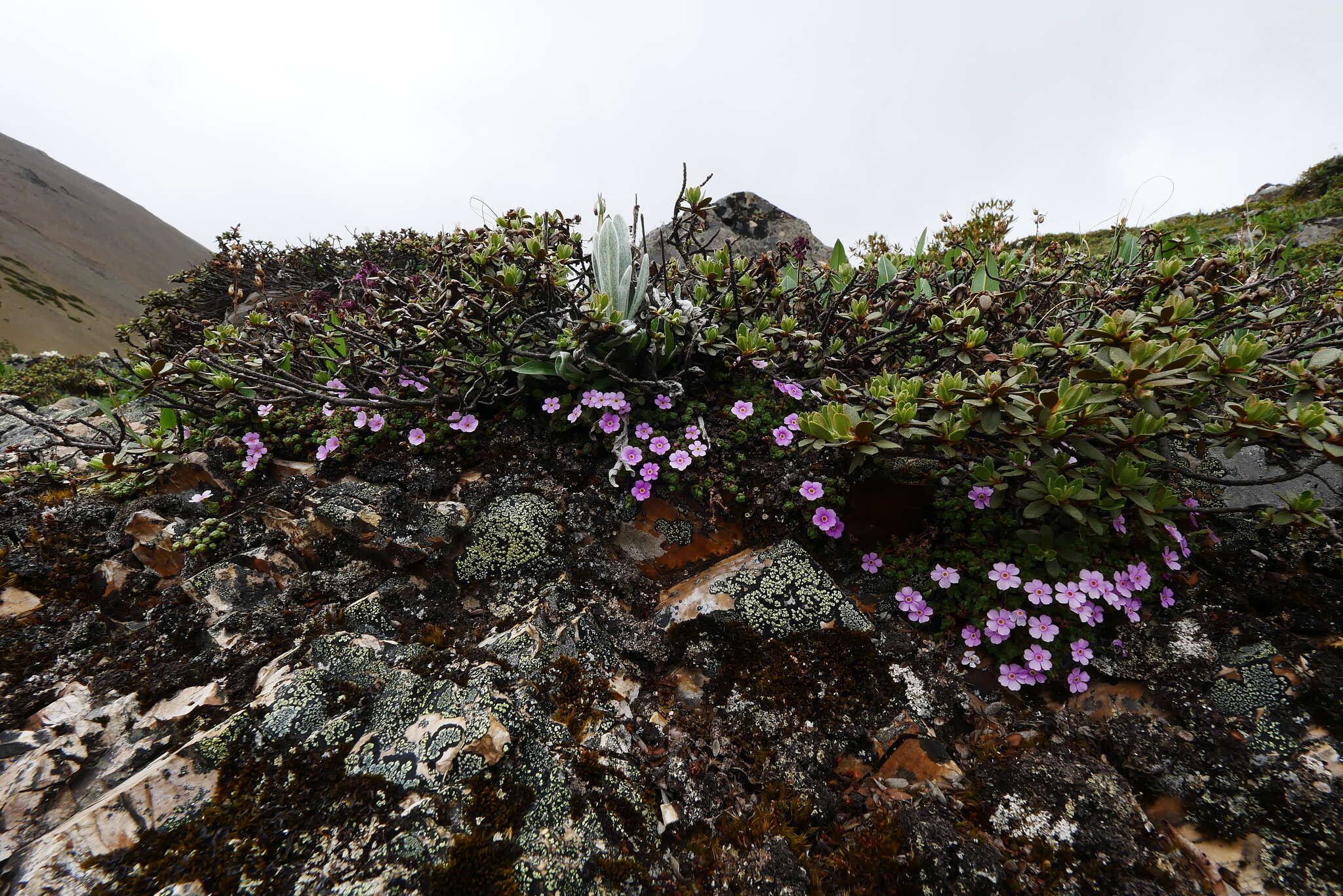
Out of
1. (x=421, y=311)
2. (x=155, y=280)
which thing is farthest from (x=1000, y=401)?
(x=155, y=280)

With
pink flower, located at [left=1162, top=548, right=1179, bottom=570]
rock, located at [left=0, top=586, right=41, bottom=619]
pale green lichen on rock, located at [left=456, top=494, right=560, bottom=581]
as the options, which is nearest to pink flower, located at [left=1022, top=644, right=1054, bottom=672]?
pink flower, located at [left=1162, top=548, right=1179, bottom=570]

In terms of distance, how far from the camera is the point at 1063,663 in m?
2.28

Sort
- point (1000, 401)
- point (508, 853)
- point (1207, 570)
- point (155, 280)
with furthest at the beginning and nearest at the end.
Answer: point (155, 280) < point (1207, 570) < point (1000, 401) < point (508, 853)

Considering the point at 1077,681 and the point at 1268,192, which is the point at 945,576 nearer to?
→ the point at 1077,681

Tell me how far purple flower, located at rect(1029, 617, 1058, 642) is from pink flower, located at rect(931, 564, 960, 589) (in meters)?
0.33

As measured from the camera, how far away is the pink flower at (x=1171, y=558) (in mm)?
2371

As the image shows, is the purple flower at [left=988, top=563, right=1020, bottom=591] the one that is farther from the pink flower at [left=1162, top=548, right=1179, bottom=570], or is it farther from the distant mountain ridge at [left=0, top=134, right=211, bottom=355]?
the distant mountain ridge at [left=0, top=134, right=211, bottom=355]

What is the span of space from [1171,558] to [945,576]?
1013mm

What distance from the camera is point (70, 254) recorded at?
4834cm

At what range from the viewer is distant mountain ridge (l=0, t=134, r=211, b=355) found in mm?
29891

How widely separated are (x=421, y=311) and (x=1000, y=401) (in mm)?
3018

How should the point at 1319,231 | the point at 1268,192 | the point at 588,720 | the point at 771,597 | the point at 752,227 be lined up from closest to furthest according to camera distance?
the point at 588,720 → the point at 771,597 → the point at 1319,231 → the point at 752,227 → the point at 1268,192

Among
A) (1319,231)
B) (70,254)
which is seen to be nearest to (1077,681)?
(1319,231)

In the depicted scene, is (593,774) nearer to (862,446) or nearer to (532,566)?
(532,566)
